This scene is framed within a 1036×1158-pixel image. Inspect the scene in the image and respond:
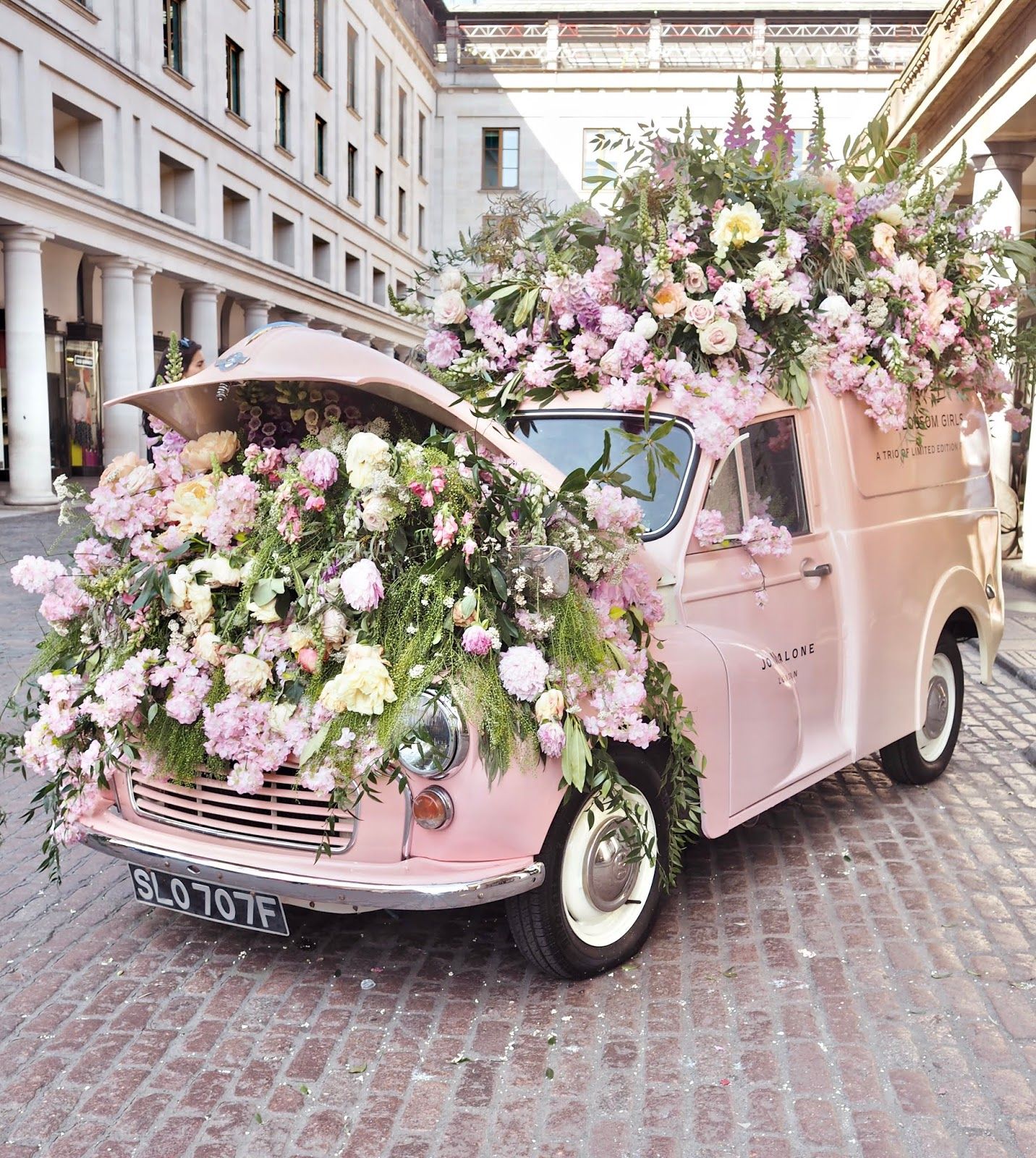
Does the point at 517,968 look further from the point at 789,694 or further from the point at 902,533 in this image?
the point at 902,533

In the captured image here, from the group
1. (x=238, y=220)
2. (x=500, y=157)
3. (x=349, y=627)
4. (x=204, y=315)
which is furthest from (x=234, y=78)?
(x=349, y=627)

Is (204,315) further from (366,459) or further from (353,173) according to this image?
(366,459)

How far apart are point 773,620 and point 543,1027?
1.72 metres

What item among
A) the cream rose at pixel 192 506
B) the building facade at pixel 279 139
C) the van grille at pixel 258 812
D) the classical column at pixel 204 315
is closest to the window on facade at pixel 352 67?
the building facade at pixel 279 139

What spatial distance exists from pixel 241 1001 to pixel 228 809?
0.64 m

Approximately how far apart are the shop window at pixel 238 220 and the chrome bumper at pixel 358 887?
28491 mm

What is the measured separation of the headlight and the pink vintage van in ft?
0.03

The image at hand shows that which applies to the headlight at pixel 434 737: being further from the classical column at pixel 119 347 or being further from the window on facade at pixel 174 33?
the window on facade at pixel 174 33

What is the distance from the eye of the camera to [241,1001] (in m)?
3.61

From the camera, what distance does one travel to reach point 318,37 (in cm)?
3444

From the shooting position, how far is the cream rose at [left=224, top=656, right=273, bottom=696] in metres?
3.34

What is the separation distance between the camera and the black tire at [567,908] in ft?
11.2

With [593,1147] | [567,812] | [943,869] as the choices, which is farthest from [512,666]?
[943,869]

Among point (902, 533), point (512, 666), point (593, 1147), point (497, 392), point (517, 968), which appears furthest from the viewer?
point (902, 533)
